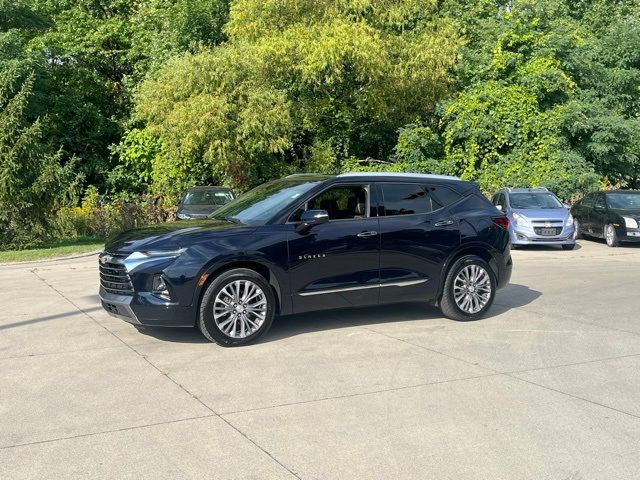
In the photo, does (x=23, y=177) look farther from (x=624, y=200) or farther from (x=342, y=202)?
(x=624, y=200)

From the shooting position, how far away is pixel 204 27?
1201 inches

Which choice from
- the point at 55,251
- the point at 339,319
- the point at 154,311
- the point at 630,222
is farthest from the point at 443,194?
the point at 630,222

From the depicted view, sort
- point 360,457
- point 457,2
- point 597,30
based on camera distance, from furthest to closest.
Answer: point 597,30 < point 457,2 < point 360,457

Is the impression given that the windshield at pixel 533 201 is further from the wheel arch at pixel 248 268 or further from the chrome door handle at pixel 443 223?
the wheel arch at pixel 248 268

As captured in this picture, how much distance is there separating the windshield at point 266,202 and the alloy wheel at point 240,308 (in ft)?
2.67

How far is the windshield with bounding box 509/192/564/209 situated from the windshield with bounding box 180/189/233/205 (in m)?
8.22

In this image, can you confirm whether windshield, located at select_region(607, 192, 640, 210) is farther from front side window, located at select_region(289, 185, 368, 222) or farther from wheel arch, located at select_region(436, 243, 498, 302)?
front side window, located at select_region(289, 185, 368, 222)

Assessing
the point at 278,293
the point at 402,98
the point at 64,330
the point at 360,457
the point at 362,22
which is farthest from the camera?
the point at 402,98

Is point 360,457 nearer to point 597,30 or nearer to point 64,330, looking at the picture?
point 64,330

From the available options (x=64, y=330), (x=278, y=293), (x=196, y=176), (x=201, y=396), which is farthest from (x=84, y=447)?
(x=196, y=176)

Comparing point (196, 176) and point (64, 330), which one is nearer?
point (64, 330)

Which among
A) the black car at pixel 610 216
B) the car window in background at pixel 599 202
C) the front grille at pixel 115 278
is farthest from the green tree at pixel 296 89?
the front grille at pixel 115 278

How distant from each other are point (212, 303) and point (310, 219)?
143 cm

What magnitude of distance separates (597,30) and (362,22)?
18.6 meters
